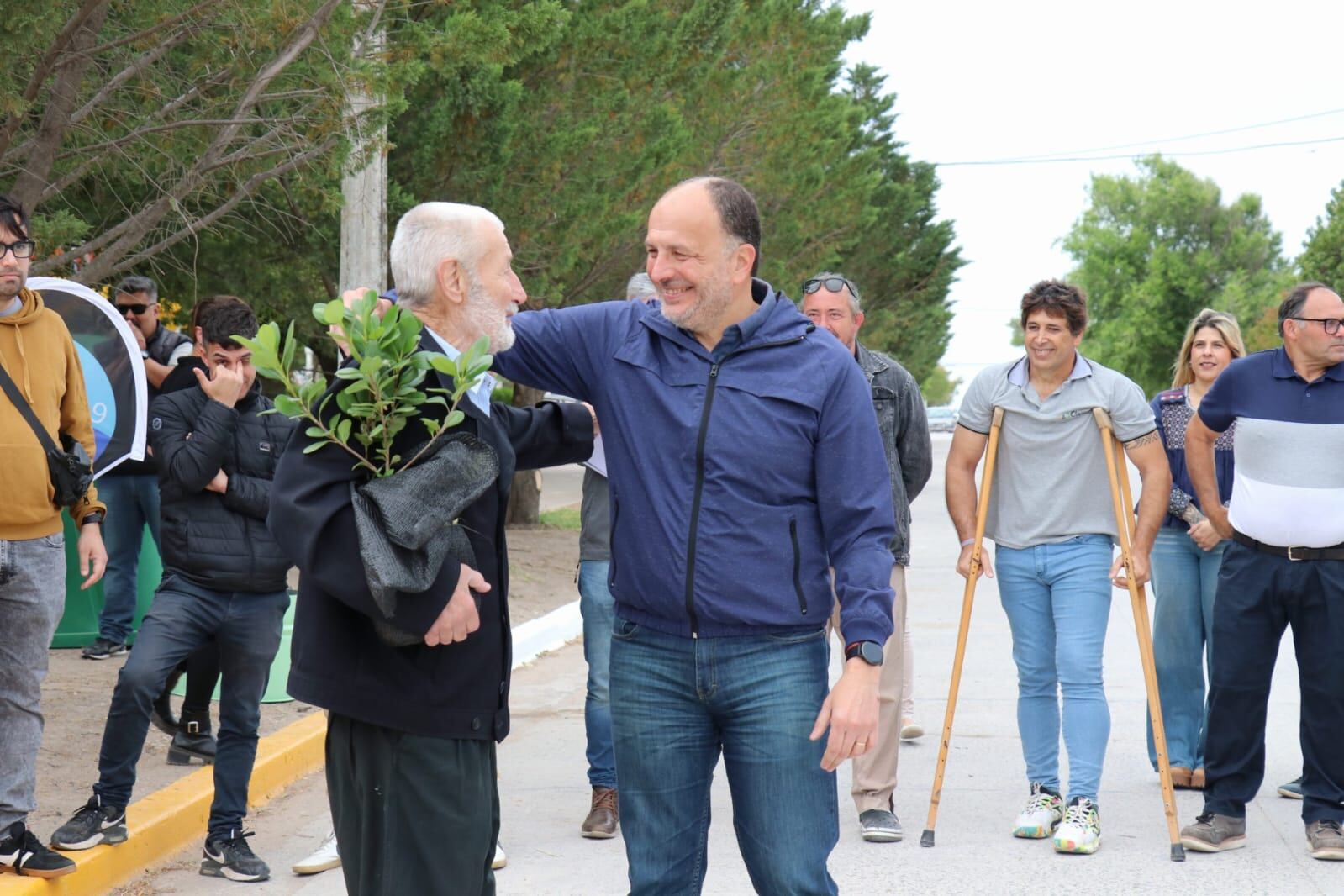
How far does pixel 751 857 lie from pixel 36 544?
2.66 metres

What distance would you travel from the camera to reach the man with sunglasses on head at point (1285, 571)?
5.86 m

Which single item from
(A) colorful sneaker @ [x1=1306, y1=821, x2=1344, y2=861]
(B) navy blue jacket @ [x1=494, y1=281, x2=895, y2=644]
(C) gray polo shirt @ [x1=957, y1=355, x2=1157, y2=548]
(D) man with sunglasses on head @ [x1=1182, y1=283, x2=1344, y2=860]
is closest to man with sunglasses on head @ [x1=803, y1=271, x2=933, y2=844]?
(C) gray polo shirt @ [x1=957, y1=355, x2=1157, y2=548]

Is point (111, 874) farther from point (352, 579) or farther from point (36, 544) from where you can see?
point (352, 579)

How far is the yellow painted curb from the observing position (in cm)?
504

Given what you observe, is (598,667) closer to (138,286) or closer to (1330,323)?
(1330,323)

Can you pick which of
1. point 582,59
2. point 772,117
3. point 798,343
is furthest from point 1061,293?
point 772,117

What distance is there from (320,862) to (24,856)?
1084 millimetres

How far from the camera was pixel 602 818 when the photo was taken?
6.13m

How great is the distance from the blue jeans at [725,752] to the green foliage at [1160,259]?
83612mm

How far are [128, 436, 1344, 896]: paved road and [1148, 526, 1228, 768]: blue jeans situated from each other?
26 cm

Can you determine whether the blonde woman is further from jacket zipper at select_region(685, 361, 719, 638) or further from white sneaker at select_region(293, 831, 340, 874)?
jacket zipper at select_region(685, 361, 719, 638)

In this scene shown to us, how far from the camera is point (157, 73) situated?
23.1 ft

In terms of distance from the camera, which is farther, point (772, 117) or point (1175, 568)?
point (772, 117)

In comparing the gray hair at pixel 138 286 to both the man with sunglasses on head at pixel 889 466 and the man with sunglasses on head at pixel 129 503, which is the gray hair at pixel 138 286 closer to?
the man with sunglasses on head at pixel 129 503
